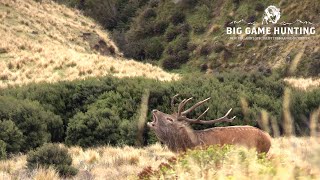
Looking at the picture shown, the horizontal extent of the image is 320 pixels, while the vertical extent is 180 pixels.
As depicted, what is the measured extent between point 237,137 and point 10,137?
6501 mm

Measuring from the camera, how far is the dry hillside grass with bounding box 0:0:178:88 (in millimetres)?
24352

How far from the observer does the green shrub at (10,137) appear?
1171 cm

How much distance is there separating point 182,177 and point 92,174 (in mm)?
3849

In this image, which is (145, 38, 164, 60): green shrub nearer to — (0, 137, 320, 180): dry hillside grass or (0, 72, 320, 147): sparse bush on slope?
(0, 72, 320, 147): sparse bush on slope

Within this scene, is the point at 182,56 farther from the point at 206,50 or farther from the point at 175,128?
the point at 175,128

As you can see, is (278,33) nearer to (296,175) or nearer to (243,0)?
(243,0)

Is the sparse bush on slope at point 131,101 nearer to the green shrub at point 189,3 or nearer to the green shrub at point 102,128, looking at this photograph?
the green shrub at point 102,128

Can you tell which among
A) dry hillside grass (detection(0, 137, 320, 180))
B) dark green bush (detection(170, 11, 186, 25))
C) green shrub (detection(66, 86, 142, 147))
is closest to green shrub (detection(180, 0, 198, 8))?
dark green bush (detection(170, 11, 186, 25))

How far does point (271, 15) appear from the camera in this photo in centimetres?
4562

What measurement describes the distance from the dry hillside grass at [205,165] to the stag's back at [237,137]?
0.73 ft

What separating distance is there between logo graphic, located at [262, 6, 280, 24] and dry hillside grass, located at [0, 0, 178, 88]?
14.8 meters

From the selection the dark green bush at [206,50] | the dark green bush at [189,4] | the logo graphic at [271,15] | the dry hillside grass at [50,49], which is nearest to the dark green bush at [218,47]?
the dark green bush at [206,50]

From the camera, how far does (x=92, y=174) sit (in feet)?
25.6

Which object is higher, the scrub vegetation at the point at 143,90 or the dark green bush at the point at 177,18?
the dark green bush at the point at 177,18
